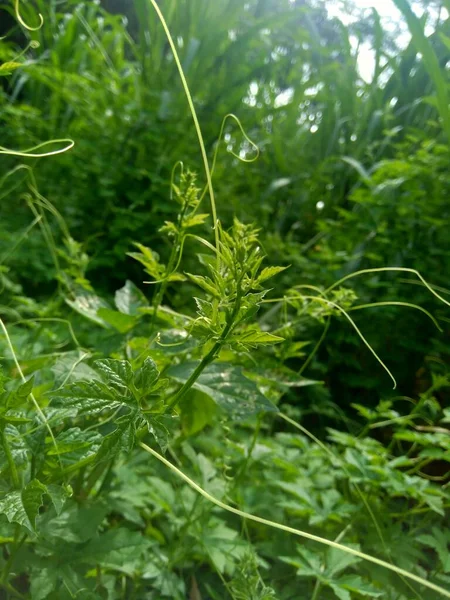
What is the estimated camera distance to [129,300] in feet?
2.40

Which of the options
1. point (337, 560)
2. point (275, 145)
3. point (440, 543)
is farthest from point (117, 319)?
point (275, 145)

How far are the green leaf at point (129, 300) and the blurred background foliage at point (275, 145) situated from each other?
49cm

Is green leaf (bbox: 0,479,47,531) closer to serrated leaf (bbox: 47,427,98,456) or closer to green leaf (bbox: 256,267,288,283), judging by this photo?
serrated leaf (bbox: 47,427,98,456)

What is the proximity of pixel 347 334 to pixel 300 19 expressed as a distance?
5.37 feet

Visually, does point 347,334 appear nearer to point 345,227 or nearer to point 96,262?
point 345,227

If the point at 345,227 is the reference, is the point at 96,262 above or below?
below

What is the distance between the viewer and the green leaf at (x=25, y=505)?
41cm

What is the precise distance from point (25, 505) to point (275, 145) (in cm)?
177

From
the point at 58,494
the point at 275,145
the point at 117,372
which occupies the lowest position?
the point at 58,494

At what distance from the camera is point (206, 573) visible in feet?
2.49

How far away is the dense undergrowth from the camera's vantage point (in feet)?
1.70

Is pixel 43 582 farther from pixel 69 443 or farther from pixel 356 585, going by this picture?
pixel 356 585

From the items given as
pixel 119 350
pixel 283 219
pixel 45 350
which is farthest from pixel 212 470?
pixel 283 219

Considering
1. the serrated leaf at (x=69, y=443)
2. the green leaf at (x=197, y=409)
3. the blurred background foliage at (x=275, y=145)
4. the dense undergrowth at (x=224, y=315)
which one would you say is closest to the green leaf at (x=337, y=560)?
the dense undergrowth at (x=224, y=315)
